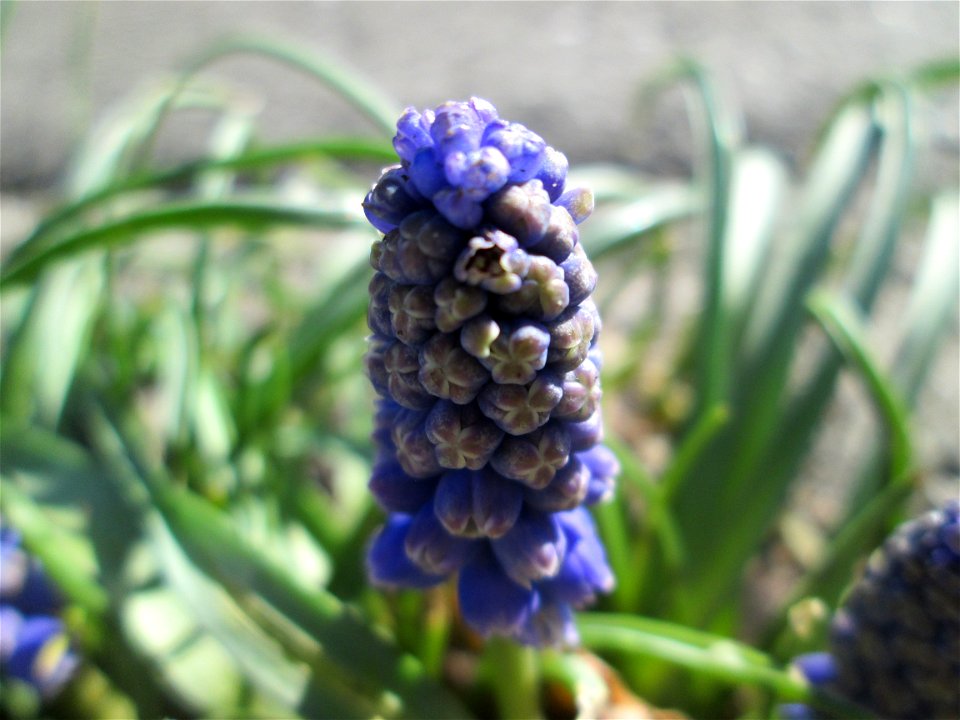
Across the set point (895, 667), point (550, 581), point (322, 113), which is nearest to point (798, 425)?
point (895, 667)

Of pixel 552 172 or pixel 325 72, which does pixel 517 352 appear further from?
pixel 325 72

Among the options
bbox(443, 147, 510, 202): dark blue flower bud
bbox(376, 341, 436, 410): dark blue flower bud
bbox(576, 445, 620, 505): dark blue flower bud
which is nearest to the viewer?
bbox(443, 147, 510, 202): dark blue flower bud

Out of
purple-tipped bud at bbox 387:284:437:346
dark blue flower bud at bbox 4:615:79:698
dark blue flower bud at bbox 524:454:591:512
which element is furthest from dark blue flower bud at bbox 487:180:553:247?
dark blue flower bud at bbox 4:615:79:698

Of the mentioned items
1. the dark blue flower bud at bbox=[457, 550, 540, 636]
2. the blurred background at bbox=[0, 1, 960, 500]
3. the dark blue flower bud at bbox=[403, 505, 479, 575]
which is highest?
the blurred background at bbox=[0, 1, 960, 500]

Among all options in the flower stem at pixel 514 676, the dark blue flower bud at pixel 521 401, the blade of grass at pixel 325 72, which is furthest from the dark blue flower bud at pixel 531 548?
the blade of grass at pixel 325 72

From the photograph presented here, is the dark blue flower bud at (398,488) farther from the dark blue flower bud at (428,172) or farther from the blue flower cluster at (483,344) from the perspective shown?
the dark blue flower bud at (428,172)

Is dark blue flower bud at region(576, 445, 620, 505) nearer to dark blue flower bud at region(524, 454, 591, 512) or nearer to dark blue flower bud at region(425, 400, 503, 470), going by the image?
dark blue flower bud at region(524, 454, 591, 512)
